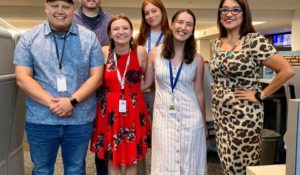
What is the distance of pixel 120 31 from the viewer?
2033 millimetres

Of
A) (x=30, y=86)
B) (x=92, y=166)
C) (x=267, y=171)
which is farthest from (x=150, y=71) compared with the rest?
(x=92, y=166)

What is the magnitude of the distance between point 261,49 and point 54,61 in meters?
1.14

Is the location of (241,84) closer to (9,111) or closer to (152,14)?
(152,14)

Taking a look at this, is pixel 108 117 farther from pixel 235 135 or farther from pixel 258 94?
pixel 258 94

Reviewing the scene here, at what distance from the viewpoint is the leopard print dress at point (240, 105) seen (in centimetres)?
186

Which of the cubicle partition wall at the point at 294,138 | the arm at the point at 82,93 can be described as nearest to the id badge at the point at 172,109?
the arm at the point at 82,93

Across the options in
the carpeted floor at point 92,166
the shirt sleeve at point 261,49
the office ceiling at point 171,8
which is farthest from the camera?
the office ceiling at point 171,8

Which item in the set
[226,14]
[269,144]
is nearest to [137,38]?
[226,14]

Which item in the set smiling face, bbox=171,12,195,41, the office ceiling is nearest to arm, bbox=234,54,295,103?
smiling face, bbox=171,12,195,41

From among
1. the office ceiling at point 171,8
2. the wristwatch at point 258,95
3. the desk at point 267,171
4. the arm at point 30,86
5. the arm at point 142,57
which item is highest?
the office ceiling at point 171,8

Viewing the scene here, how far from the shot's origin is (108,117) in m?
2.03

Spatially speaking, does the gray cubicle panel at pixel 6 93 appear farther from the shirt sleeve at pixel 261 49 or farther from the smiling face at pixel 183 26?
the shirt sleeve at pixel 261 49

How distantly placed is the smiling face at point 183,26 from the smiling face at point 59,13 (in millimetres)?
641

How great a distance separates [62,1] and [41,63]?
1.15ft
